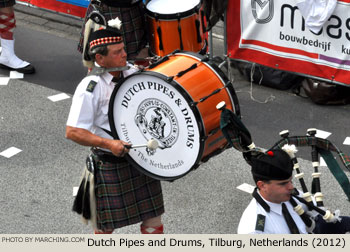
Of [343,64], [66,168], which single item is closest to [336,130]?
[343,64]

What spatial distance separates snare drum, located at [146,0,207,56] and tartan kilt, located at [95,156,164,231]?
1.94m

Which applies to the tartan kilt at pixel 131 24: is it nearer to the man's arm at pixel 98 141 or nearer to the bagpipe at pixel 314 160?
the man's arm at pixel 98 141

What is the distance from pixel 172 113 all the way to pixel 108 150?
506mm

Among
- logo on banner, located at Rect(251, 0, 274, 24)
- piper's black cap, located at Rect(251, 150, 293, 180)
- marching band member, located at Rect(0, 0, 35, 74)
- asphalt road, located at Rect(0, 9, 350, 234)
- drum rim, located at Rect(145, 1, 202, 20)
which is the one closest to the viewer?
piper's black cap, located at Rect(251, 150, 293, 180)

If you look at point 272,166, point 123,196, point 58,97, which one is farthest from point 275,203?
point 58,97

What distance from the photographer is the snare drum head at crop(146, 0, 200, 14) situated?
597 cm

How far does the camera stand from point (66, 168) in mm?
5754

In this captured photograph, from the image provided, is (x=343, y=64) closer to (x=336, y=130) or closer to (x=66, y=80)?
(x=336, y=130)

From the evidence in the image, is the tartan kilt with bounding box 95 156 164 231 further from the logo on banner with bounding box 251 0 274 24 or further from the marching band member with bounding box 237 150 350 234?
the logo on banner with bounding box 251 0 274 24

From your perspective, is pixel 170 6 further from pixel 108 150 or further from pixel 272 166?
pixel 272 166

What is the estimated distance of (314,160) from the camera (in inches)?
149

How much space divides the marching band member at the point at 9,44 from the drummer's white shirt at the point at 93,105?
11.6 ft

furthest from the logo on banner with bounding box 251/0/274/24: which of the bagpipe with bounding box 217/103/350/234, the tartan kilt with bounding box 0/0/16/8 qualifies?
the bagpipe with bounding box 217/103/350/234

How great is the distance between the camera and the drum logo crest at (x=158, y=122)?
3959 millimetres
